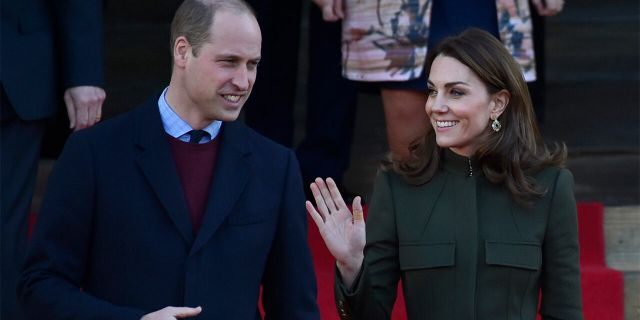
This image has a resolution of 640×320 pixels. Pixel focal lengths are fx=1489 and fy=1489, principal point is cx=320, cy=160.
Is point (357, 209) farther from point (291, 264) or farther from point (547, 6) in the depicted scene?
point (547, 6)

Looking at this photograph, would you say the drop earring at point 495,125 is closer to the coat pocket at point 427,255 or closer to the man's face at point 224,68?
the coat pocket at point 427,255

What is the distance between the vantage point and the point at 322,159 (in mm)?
5230

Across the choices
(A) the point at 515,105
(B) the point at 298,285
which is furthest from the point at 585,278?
(B) the point at 298,285

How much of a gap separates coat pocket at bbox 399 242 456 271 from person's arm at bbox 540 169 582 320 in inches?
9.4

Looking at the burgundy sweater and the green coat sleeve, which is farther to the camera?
the green coat sleeve

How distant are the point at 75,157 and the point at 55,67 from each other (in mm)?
1152

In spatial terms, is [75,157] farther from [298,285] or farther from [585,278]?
[585,278]

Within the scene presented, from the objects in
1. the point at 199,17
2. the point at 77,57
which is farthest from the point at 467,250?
the point at 77,57

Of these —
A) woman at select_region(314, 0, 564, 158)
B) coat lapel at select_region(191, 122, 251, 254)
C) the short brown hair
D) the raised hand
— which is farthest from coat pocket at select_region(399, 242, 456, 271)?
woman at select_region(314, 0, 564, 158)

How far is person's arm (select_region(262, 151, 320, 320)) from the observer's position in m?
3.38

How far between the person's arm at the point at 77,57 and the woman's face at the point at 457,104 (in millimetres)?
1174

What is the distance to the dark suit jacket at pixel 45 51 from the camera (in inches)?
167

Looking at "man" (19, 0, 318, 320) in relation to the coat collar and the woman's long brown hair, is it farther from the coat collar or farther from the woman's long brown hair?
the woman's long brown hair

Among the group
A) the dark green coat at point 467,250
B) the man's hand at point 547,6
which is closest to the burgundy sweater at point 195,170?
the dark green coat at point 467,250
